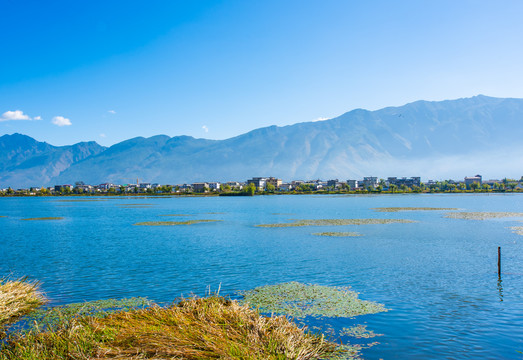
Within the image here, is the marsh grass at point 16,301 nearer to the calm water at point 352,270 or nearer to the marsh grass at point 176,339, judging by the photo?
the calm water at point 352,270

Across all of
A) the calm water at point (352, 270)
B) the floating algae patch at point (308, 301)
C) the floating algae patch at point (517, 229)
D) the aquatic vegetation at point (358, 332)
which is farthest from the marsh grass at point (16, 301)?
the floating algae patch at point (517, 229)

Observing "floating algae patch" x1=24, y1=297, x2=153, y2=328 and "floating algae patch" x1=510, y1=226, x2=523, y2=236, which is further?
"floating algae patch" x1=510, y1=226, x2=523, y2=236

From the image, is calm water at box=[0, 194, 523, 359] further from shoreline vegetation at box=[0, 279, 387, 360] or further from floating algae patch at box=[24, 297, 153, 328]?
shoreline vegetation at box=[0, 279, 387, 360]

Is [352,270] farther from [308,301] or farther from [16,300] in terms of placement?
[16,300]

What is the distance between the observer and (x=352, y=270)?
88.4ft

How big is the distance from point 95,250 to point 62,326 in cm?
2616

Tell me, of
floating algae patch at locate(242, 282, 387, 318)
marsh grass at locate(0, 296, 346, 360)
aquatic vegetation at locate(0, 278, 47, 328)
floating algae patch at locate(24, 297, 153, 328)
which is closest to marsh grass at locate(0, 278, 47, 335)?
aquatic vegetation at locate(0, 278, 47, 328)

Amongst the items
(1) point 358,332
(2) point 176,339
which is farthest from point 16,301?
(1) point 358,332

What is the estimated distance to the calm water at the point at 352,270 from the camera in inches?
613

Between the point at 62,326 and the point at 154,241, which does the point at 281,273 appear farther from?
the point at 154,241

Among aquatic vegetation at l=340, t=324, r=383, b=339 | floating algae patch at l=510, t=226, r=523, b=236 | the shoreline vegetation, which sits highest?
the shoreline vegetation

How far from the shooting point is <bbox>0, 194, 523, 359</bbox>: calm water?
1558cm

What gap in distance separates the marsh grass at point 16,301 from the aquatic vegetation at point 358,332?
544 inches

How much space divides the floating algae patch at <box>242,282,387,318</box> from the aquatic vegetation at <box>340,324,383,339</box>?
147 cm
